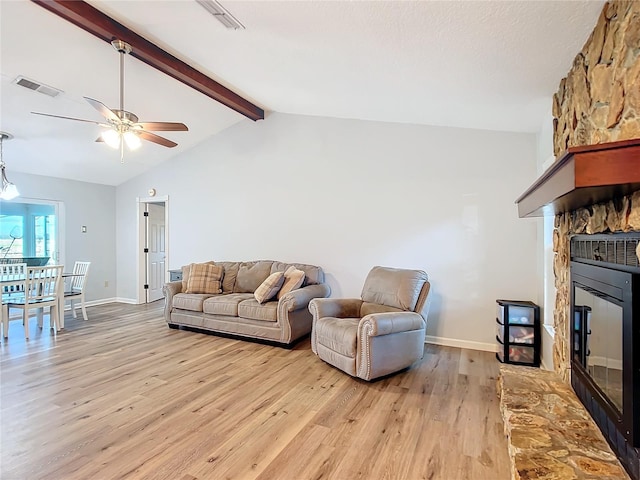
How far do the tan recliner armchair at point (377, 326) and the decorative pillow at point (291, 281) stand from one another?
0.67 metres

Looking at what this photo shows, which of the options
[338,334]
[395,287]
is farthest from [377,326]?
[395,287]

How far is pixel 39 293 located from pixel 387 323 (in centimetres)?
457

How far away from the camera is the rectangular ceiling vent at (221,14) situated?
2431 mm

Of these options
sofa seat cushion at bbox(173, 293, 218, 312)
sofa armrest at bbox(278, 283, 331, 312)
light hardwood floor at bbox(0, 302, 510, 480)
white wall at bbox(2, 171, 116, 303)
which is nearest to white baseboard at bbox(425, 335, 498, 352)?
light hardwood floor at bbox(0, 302, 510, 480)

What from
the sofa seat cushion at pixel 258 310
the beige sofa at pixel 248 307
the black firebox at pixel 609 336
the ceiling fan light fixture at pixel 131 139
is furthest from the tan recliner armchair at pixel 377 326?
the ceiling fan light fixture at pixel 131 139

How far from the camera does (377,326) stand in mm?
3039

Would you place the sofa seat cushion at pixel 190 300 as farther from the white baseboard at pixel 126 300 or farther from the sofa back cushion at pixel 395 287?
the white baseboard at pixel 126 300

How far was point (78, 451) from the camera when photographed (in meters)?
2.11

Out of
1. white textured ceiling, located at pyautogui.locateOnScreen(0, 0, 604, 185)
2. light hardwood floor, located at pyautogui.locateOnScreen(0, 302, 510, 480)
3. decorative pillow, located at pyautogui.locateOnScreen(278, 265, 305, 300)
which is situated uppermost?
white textured ceiling, located at pyautogui.locateOnScreen(0, 0, 604, 185)

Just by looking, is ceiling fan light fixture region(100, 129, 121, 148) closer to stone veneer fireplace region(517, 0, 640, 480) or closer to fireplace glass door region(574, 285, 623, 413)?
stone veneer fireplace region(517, 0, 640, 480)

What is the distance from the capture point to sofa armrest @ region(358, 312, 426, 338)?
304cm

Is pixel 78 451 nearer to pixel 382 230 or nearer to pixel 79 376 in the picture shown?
pixel 79 376

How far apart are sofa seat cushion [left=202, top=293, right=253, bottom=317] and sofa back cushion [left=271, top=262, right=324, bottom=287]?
597mm

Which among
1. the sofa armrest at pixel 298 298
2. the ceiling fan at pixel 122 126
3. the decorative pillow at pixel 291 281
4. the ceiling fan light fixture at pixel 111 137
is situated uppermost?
the ceiling fan at pixel 122 126
